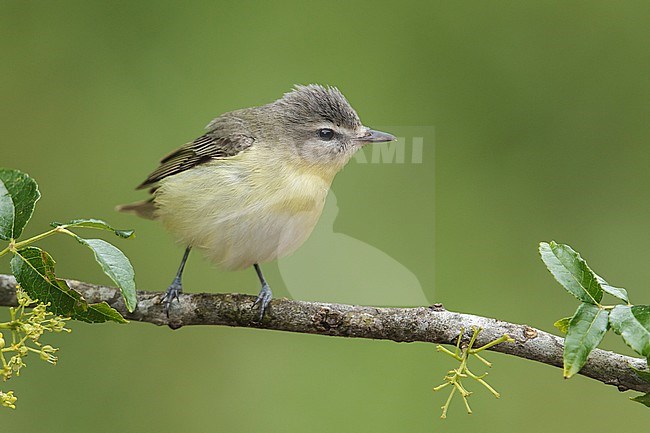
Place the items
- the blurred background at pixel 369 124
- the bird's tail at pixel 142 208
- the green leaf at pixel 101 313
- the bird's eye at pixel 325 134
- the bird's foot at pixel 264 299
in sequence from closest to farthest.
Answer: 1. the green leaf at pixel 101 313
2. the bird's foot at pixel 264 299
3. the bird's eye at pixel 325 134
4. the bird's tail at pixel 142 208
5. the blurred background at pixel 369 124

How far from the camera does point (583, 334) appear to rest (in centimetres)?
117

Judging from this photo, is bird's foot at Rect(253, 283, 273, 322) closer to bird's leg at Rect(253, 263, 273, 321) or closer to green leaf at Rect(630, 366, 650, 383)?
bird's leg at Rect(253, 263, 273, 321)

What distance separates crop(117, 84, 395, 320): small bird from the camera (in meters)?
1.86

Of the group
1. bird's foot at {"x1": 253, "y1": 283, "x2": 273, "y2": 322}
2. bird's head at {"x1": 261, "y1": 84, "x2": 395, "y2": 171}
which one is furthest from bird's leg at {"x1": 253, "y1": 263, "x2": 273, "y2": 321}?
bird's head at {"x1": 261, "y1": 84, "x2": 395, "y2": 171}

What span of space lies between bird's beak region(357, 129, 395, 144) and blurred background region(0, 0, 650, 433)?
736 millimetres

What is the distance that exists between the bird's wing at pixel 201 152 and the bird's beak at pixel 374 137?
277mm

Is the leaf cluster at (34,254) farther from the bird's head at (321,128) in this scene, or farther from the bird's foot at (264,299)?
the bird's head at (321,128)

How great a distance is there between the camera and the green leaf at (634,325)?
3.73ft

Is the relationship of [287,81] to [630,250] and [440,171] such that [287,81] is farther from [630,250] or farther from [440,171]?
[630,250]

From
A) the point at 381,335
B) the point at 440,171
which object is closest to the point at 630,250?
the point at 440,171

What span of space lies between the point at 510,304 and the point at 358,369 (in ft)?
1.88

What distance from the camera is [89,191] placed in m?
3.08

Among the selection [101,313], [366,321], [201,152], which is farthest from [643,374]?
[201,152]

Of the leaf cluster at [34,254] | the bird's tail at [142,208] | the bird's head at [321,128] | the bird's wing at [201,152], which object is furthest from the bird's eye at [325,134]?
the leaf cluster at [34,254]
